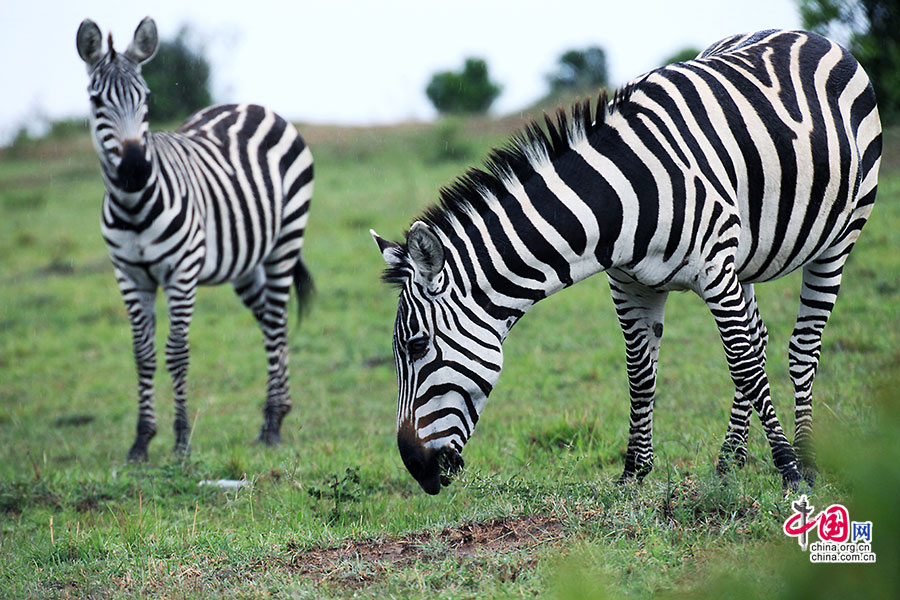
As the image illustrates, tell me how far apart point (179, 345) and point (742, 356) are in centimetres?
474

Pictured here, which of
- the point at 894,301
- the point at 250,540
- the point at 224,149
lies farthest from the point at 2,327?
the point at 894,301

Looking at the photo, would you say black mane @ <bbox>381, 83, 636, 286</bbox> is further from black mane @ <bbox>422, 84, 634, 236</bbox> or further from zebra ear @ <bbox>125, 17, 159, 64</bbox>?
zebra ear @ <bbox>125, 17, 159, 64</bbox>

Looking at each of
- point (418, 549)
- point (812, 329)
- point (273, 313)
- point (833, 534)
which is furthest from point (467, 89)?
point (833, 534)

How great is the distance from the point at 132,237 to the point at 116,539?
3.04 meters

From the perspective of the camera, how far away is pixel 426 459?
3646 millimetres

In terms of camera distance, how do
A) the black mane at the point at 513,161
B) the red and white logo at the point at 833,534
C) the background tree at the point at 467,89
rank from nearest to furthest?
the red and white logo at the point at 833,534 < the black mane at the point at 513,161 < the background tree at the point at 467,89

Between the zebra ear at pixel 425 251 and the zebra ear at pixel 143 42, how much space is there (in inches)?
170

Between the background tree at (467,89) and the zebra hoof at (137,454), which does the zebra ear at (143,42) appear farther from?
the background tree at (467,89)

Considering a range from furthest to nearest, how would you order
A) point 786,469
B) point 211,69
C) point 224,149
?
1. point 211,69
2. point 224,149
3. point 786,469

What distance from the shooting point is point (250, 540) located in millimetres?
3990

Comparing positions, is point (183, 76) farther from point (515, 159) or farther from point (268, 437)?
point (515, 159)

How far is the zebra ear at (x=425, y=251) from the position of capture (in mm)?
3549

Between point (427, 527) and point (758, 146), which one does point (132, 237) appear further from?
point (758, 146)

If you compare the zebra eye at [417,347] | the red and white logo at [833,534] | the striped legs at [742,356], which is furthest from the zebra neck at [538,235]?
the red and white logo at [833,534]
